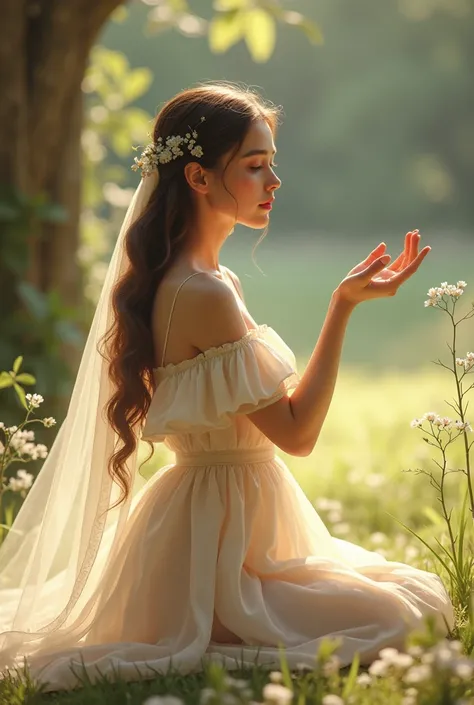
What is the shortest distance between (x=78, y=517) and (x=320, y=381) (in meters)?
0.82

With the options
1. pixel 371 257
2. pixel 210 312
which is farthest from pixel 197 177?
pixel 371 257

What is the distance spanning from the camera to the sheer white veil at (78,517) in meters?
2.43

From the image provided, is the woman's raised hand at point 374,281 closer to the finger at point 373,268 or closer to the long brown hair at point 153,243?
the finger at point 373,268

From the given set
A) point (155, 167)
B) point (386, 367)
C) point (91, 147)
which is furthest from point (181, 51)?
point (155, 167)

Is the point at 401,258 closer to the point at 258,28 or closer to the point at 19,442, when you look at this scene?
the point at 19,442

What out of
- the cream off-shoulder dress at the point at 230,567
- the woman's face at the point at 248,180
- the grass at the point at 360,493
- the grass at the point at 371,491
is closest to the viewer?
the grass at the point at 371,491

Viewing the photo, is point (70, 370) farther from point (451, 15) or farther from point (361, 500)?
point (451, 15)

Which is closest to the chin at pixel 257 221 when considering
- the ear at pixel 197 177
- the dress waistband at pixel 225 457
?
the ear at pixel 197 177

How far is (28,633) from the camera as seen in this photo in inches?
93.5

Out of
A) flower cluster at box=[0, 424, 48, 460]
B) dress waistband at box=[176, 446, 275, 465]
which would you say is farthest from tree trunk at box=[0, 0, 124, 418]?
dress waistband at box=[176, 446, 275, 465]

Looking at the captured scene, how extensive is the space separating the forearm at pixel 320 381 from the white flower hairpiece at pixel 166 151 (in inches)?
20.5

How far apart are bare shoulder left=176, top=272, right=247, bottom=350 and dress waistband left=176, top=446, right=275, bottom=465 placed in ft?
0.89

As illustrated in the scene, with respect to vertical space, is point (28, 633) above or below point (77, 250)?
below

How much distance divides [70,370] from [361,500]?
143 centimetres
